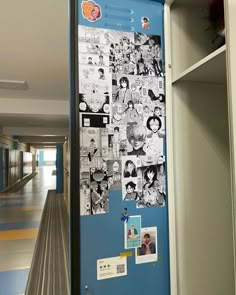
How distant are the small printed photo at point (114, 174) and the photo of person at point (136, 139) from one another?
3.3 inches

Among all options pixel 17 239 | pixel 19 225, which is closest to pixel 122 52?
pixel 17 239

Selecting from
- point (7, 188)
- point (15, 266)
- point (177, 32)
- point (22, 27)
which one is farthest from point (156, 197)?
point (7, 188)

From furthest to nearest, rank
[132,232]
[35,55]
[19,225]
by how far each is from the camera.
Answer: [19,225]
[35,55]
[132,232]

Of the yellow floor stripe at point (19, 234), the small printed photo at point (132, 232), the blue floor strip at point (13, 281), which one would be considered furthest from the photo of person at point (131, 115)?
the yellow floor stripe at point (19, 234)

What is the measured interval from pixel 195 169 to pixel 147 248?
0.44 m

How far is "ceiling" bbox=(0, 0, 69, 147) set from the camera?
8.32 ft

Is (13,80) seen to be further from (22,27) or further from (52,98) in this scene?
(22,27)

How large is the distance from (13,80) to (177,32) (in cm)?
417

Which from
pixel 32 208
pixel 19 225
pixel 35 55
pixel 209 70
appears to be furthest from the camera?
pixel 32 208

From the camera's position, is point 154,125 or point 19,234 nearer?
point 154,125

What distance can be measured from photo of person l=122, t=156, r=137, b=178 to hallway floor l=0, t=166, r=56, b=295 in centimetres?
262

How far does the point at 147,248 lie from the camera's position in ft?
4.00

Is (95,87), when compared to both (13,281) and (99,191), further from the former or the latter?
(13,281)

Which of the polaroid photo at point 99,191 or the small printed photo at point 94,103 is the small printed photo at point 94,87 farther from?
the polaroid photo at point 99,191
